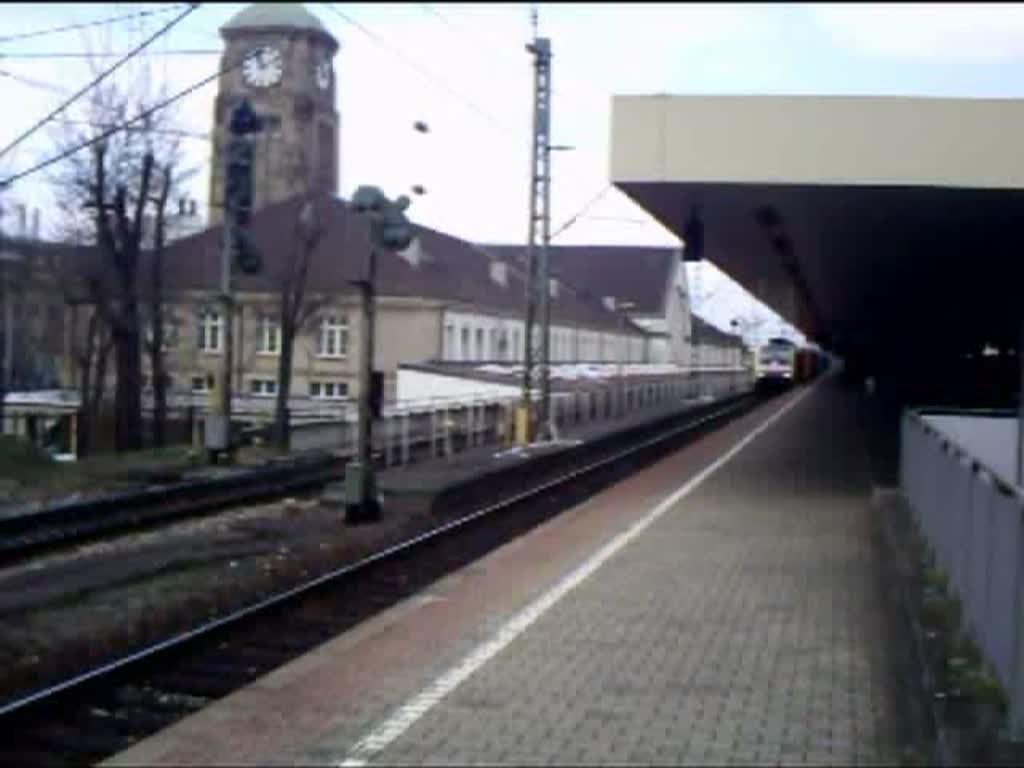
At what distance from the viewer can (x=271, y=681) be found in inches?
360

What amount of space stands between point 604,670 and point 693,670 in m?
0.53

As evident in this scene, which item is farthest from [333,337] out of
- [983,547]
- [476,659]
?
[983,547]

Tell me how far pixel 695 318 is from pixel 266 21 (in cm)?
2560

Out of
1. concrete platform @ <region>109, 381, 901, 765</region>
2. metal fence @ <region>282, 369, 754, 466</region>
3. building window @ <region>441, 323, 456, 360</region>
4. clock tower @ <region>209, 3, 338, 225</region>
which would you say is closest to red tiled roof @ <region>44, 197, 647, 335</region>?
building window @ <region>441, 323, 456, 360</region>

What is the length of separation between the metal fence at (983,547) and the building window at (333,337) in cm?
3963

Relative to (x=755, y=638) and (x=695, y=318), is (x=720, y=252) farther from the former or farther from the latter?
(x=695, y=318)

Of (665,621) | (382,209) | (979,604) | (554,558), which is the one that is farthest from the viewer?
(382,209)

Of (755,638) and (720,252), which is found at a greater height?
(720,252)

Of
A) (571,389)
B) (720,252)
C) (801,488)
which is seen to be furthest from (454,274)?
(801,488)

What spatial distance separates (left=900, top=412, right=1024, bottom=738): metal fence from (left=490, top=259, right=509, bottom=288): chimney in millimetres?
40522

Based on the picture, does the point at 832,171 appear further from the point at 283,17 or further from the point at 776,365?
the point at 283,17

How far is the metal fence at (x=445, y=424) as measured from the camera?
27953 mm

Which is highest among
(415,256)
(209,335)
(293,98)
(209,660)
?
(293,98)

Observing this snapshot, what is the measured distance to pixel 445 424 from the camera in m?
28.8
